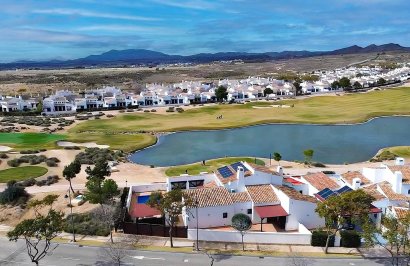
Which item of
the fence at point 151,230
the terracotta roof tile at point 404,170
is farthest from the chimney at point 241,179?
the terracotta roof tile at point 404,170

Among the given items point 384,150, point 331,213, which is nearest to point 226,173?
point 331,213

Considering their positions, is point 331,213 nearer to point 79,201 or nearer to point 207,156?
point 79,201

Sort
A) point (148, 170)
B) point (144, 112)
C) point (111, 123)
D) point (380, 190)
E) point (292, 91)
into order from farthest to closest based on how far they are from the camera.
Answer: point (292, 91) → point (144, 112) → point (111, 123) → point (148, 170) → point (380, 190)

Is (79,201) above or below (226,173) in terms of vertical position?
Answer: below

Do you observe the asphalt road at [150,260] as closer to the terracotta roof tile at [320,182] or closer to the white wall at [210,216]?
the white wall at [210,216]

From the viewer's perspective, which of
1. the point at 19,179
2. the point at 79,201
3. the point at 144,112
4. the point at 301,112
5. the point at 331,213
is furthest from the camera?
the point at 144,112

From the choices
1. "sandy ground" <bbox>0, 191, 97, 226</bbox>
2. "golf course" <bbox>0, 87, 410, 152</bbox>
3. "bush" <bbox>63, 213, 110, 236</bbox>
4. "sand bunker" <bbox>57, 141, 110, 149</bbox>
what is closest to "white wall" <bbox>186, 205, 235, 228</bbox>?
"bush" <bbox>63, 213, 110, 236</bbox>

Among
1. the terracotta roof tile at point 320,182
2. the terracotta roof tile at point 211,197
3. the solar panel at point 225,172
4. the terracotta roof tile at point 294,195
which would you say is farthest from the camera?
the solar panel at point 225,172
